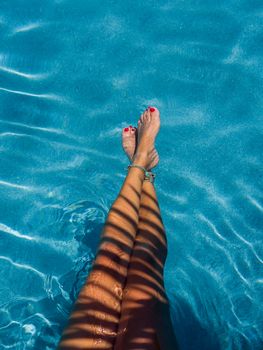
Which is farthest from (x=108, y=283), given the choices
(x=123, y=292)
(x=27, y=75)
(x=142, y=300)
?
(x=27, y=75)

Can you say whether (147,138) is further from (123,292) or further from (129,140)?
(123,292)

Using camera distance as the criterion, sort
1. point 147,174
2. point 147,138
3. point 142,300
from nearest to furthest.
Result: point 142,300 → point 147,174 → point 147,138

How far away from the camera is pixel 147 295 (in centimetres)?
295

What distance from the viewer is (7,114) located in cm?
411

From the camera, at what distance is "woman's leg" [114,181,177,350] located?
2766 millimetres

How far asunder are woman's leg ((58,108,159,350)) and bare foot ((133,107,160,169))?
0.64 feet

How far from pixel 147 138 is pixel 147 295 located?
136cm

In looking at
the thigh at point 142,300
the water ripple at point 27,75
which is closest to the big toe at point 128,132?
the water ripple at point 27,75

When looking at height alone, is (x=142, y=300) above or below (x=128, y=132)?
below

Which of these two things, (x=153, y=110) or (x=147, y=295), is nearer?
(x=147, y=295)

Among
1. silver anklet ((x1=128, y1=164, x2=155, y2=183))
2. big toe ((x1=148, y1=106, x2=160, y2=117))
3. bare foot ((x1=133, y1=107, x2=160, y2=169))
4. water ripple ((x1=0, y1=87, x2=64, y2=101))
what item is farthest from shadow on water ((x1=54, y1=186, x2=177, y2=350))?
water ripple ((x1=0, y1=87, x2=64, y2=101))

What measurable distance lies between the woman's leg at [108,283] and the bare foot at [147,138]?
0.64 ft

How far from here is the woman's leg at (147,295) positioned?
2.77 meters

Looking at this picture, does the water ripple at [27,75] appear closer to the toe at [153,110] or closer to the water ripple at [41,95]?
the water ripple at [41,95]
